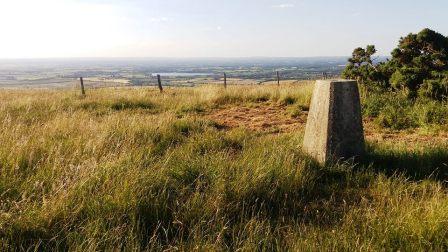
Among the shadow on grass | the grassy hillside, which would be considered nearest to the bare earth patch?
the shadow on grass

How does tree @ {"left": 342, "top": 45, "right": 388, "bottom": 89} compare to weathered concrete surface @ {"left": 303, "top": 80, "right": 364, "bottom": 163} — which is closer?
weathered concrete surface @ {"left": 303, "top": 80, "right": 364, "bottom": 163}

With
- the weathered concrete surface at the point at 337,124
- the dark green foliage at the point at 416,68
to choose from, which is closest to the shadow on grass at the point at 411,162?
the weathered concrete surface at the point at 337,124

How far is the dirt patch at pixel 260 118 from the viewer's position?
26.8ft

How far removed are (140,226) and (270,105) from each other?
852 centimetres

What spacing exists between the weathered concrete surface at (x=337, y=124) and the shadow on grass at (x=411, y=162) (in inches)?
10.7

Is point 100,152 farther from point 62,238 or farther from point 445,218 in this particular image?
point 445,218

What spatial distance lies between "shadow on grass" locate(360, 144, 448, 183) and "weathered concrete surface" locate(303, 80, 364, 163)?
273mm

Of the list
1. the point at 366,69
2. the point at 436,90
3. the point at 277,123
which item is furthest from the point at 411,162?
the point at 366,69

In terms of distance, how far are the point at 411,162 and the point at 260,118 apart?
15.9 feet

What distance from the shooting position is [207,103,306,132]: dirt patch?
8156 millimetres

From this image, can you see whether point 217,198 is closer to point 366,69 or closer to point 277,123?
point 277,123

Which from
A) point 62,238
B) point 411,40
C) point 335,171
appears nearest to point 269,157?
point 335,171

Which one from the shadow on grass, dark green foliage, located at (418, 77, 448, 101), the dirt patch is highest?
dark green foliage, located at (418, 77, 448, 101)

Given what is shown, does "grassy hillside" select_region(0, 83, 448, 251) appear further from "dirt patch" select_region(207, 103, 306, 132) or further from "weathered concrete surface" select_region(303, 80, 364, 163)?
"dirt patch" select_region(207, 103, 306, 132)
